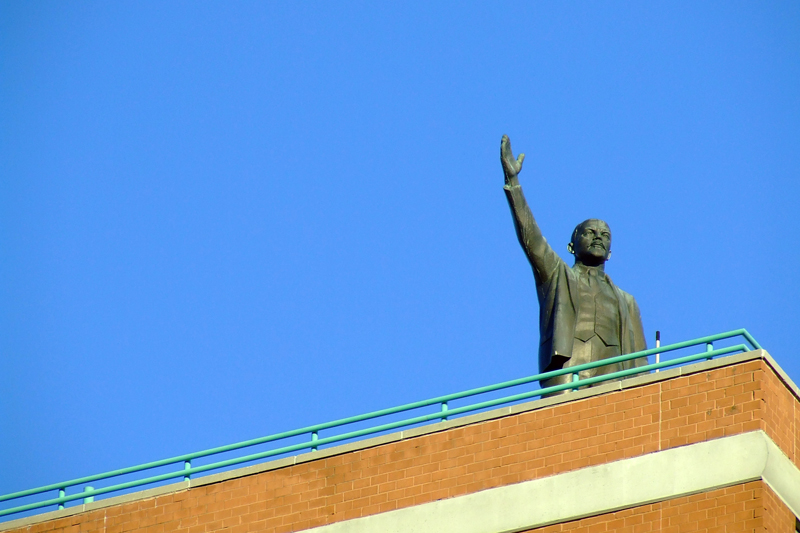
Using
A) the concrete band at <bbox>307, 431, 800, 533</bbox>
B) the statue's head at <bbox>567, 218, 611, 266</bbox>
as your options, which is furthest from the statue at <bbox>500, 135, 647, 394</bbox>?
the concrete band at <bbox>307, 431, 800, 533</bbox>

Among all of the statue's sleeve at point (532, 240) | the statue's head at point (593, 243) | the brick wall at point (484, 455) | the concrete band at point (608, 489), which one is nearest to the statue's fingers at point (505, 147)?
the statue's sleeve at point (532, 240)

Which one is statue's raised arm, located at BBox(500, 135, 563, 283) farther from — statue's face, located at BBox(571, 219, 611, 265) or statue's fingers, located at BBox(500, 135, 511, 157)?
statue's face, located at BBox(571, 219, 611, 265)

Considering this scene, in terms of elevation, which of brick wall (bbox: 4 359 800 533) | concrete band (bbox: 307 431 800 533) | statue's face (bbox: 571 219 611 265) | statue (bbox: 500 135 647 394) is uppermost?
statue's face (bbox: 571 219 611 265)

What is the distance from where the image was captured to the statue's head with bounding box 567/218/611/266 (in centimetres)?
2403

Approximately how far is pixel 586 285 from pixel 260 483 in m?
5.22

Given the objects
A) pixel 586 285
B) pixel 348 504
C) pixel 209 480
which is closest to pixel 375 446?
pixel 348 504

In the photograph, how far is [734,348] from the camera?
2031 centimetres

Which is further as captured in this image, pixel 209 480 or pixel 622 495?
pixel 209 480

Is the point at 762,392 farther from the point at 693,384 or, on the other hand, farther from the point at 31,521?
the point at 31,521

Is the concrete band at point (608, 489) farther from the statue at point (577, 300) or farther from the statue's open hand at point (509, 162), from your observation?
the statue's open hand at point (509, 162)

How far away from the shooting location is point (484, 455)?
69.2ft

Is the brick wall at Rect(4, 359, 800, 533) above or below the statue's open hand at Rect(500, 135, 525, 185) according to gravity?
below

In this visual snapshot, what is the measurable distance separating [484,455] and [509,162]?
4421mm

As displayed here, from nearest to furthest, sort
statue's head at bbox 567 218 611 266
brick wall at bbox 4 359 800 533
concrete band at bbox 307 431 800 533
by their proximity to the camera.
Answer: concrete band at bbox 307 431 800 533, brick wall at bbox 4 359 800 533, statue's head at bbox 567 218 611 266
